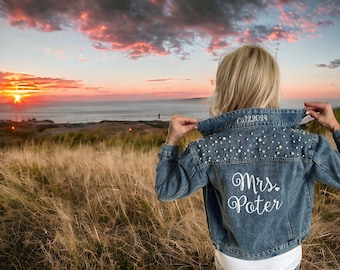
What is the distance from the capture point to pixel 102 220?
1.98 metres

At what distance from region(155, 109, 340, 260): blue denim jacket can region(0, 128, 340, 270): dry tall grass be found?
28.2 inches

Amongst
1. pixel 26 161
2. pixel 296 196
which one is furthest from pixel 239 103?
pixel 26 161

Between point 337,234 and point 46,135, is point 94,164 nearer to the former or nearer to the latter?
point 46,135

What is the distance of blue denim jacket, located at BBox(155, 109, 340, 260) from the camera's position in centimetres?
90

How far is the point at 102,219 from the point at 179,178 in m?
1.14

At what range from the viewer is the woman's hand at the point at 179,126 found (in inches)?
38.3

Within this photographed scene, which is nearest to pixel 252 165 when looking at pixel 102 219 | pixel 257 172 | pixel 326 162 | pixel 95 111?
pixel 257 172

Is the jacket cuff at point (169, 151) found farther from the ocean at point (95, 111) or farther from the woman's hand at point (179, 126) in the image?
the ocean at point (95, 111)

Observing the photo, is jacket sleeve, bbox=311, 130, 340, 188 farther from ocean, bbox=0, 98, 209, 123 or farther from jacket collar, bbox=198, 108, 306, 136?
ocean, bbox=0, 98, 209, 123

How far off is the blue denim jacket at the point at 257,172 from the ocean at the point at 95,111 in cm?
193

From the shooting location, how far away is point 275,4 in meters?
2.81

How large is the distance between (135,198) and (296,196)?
3.84 ft

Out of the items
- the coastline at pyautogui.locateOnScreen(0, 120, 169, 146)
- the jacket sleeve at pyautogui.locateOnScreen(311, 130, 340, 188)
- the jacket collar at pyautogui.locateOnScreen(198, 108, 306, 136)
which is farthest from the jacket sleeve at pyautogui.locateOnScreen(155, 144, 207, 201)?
the coastline at pyautogui.locateOnScreen(0, 120, 169, 146)

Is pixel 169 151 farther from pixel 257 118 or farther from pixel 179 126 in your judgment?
pixel 257 118
